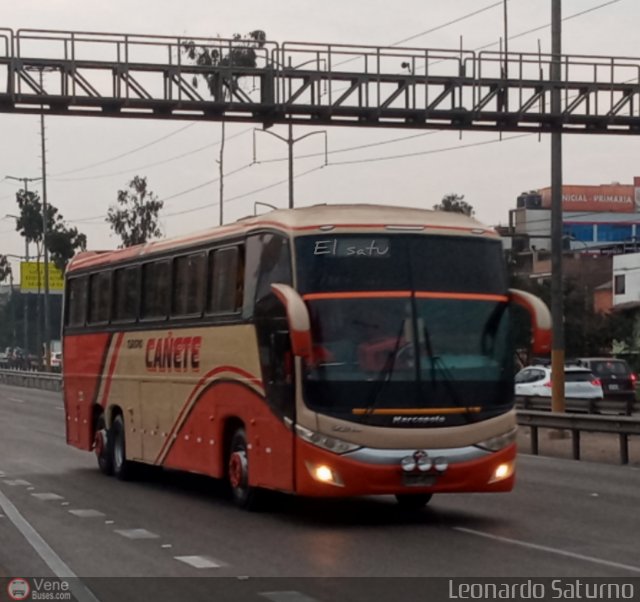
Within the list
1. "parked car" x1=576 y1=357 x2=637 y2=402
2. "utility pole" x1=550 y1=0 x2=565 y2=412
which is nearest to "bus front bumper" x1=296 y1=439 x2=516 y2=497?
"utility pole" x1=550 y1=0 x2=565 y2=412

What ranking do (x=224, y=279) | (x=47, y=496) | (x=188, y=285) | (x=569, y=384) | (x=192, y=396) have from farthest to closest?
(x=569, y=384) < (x=47, y=496) < (x=188, y=285) < (x=192, y=396) < (x=224, y=279)

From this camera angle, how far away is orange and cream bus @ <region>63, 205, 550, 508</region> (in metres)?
14.7

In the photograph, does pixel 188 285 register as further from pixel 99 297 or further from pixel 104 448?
pixel 104 448

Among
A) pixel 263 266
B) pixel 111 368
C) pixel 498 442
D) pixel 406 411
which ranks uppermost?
pixel 263 266

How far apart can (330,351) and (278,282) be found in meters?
1.07

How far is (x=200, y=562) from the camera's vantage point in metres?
12.4

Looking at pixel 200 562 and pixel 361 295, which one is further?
pixel 361 295

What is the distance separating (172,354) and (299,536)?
530 centimetres

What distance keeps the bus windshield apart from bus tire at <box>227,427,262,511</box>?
202 centimetres

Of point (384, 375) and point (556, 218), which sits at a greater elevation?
point (556, 218)
